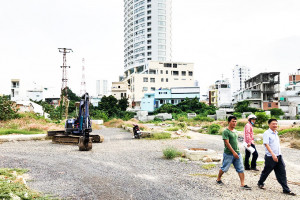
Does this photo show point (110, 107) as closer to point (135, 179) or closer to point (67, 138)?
point (67, 138)

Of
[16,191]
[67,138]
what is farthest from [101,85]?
[16,191]

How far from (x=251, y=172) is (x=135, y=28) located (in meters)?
92.6

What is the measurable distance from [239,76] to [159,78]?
277 ft

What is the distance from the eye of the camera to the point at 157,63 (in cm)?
8044

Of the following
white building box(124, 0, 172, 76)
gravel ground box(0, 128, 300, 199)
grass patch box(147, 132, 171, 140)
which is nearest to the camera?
gravel ground box(0, 128, 300, 199)

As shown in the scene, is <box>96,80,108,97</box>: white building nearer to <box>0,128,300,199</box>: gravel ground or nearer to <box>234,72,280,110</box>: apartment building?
<box>234,72,280,110</box>: apartment building

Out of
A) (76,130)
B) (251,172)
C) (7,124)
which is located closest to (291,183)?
(251,172)

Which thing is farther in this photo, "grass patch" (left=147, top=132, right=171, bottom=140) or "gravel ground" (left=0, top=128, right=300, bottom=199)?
"grass patch" (left=147, top=132, right=171, bottom=140)

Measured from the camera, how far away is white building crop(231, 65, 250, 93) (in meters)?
146

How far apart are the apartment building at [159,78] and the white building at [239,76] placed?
239ft

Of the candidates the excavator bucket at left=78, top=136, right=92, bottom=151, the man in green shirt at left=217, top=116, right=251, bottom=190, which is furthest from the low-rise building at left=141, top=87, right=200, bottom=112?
the man in green shirt at left=217, top=116, right=251, bottom=190

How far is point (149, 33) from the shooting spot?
9112cm

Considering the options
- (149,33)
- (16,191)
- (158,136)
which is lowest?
(158,136)

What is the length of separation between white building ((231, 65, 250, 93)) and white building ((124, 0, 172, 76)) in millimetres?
67692
